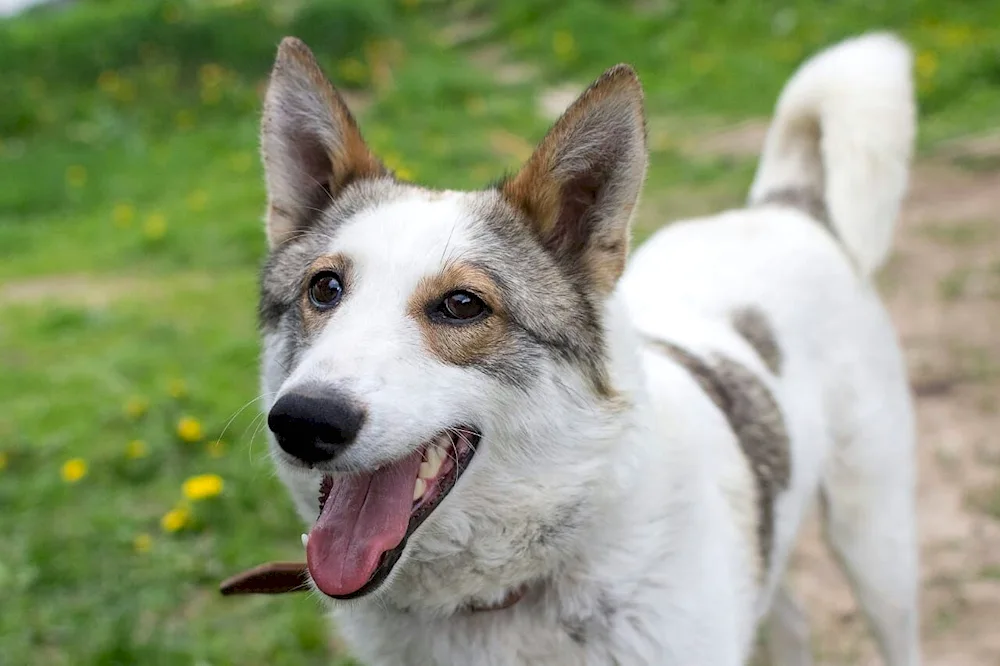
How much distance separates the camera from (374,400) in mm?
1749

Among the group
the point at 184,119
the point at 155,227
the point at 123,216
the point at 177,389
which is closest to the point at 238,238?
the point at 155,227

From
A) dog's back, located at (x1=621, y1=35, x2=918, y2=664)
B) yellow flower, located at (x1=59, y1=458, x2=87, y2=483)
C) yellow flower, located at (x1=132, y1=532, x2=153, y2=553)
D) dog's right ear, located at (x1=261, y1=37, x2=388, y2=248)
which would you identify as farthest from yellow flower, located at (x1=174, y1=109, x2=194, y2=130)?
dog's right ear, located at (x1=261, y1=37, x2=388, y2=248)

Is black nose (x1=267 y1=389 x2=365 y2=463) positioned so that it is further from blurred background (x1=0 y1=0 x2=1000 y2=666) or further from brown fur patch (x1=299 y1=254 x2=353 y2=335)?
blurred background (x1=0 y1=0 x2=1000 y2=666)

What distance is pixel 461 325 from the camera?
1.98 meters

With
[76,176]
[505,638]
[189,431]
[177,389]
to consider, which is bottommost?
[76,176]

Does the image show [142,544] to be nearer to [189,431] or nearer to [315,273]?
[189,431]

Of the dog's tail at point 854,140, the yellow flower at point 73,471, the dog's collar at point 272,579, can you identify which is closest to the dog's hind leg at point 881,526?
the dog's tail at point 854,140

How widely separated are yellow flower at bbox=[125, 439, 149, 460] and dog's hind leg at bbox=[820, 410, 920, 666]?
114 inches

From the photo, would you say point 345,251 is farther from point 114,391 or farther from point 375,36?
point 375,36

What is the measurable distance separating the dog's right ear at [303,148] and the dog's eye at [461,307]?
574 millimetres

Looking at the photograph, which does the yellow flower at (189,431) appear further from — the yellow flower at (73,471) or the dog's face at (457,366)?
the dog's face at (457,366)

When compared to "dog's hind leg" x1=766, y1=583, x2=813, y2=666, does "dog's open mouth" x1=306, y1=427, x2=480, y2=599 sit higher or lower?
higher

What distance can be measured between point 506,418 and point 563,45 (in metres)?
9.86

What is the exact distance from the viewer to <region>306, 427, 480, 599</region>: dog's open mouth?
180 centimetres
